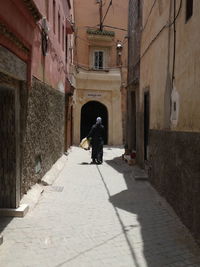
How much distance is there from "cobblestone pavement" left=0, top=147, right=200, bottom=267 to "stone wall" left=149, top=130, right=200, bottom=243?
0.25 m

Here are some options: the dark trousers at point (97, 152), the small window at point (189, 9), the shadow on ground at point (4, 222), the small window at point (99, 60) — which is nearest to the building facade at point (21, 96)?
the shadow on ground at point (4, 222)

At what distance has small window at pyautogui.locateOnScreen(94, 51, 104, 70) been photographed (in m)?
24.9

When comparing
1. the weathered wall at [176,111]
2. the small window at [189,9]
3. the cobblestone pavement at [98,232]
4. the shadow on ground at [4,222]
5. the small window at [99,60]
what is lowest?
the cobblestone pavement at [98,232]

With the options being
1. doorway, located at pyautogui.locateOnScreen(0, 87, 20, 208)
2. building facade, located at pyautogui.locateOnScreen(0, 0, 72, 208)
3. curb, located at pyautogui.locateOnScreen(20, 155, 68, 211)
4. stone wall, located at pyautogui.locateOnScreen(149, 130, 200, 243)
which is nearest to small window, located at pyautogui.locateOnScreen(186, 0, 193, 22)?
stone wall, located at pyautogui.locateOnScreen(149, 130, 200, 243)

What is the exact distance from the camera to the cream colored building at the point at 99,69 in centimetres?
2362

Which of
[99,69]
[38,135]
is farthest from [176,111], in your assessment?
[99,69]

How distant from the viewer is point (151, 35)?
9.47 m

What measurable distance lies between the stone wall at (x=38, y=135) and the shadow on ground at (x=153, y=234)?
1.83 m

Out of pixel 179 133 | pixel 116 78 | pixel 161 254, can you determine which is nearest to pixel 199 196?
pixel 161 254

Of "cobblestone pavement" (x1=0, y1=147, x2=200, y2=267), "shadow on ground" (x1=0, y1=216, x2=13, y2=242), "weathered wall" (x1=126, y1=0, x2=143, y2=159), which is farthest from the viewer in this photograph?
"weathered wall" (x1=126, y1=0, x2=143, y2=159)

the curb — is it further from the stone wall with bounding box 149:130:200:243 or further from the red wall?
the stone wall with bounding box 149:130:200:243

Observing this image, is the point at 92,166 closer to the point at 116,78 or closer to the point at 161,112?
the point at 161,112

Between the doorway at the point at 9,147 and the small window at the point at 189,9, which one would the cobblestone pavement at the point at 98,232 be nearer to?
the doorway at the point at 9,147

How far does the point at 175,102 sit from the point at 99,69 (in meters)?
18.2
